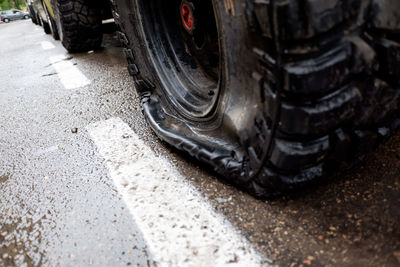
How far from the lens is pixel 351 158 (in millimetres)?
853

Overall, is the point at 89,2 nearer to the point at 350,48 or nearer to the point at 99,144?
the point at 99,144

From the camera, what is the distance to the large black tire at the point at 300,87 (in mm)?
664

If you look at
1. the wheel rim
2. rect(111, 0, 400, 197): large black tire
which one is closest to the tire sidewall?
rect(111, 0, 400, 197): large black tire

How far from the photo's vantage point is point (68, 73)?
2.96 m

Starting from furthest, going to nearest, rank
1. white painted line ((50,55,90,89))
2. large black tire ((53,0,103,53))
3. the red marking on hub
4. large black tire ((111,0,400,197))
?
1. large black tire ((53,0,103,53))
2. white painted line ((50,55,90,89))
3. the red marking on hub
4. large black tire ((111,0,400,197))

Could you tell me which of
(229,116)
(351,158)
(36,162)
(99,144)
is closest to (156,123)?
(99,144)

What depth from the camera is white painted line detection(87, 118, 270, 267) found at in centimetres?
83

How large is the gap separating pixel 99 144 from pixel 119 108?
0.47 metres

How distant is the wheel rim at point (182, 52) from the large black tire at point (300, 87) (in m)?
0.31

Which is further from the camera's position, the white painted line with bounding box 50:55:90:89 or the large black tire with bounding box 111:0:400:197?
the white painted line with bounding box 50:55:90:89

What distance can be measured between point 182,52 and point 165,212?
2.62 feet

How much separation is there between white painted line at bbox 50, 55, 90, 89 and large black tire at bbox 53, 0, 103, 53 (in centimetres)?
26

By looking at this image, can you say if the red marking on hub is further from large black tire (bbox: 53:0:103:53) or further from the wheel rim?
large black tire (bbox: 53:0:103:53)

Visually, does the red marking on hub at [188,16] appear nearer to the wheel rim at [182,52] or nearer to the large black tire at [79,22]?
the wheel rim at [182,52]
